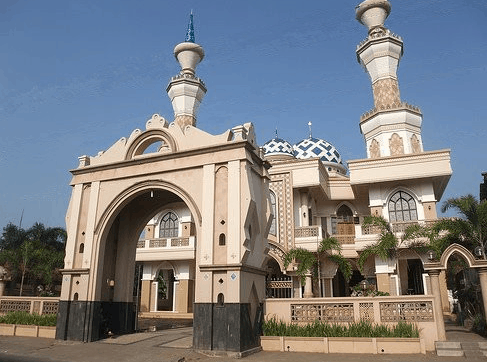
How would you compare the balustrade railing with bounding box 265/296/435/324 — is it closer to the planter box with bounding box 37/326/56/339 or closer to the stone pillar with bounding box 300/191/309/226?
the planter box with bounding box 37/326/56/339

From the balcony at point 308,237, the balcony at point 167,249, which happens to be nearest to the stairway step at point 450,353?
the balcony at point 308,237

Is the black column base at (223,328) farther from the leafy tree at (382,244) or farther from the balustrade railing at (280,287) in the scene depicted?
the balustrade railing at (280,287)

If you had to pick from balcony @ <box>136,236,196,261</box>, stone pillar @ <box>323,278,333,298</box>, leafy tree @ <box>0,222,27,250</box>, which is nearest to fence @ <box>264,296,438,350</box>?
stone pillar @ <box>323,278,333,298</box>

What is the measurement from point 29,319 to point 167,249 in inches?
432

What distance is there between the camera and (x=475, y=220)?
14586mm

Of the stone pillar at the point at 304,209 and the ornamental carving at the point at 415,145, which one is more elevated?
the ornamental carving at the point at 415,145

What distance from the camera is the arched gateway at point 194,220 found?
10.0 meters

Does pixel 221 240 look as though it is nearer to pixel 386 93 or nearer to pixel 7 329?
pixel 7 329

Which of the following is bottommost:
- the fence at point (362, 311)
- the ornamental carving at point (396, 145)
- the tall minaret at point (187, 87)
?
the fence at point (362, 311)

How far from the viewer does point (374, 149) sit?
23547 mm

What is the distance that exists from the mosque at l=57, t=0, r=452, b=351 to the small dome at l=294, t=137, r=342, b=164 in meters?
5.39

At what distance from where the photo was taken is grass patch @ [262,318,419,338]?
9742 millimetres

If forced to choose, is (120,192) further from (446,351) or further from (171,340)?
(446,351)

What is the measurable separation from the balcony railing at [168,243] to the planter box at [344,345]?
1377cm
